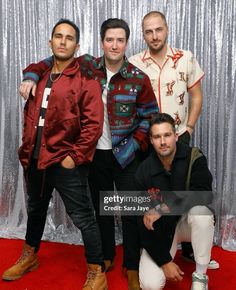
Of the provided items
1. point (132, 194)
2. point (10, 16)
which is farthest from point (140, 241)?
point (10, 16)

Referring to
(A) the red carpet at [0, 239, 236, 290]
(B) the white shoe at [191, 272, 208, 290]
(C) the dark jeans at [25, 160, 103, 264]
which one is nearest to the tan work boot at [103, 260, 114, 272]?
(A) the red carpet at [0, 239, 236, 290]

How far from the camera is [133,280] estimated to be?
2170mm

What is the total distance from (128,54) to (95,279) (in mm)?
1494

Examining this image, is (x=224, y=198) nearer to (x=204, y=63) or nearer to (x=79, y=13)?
(x=204, y=63)

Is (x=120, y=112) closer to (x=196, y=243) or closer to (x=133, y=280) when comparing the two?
(x=196, y=243)

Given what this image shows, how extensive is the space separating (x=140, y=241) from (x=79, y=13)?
1.62m

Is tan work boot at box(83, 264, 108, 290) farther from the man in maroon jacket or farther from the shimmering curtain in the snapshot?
the shimmering curtain

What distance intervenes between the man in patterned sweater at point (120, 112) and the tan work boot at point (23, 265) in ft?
1.79

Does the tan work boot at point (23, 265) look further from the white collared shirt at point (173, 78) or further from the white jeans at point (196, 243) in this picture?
the white collared shirt at point (173, 78)

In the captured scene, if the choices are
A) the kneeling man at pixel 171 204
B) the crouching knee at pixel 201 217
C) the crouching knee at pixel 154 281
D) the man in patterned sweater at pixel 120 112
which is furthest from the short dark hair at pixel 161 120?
the crouching knee at pixel 154 281

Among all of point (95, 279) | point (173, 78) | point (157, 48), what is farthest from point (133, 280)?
point (157, 48)

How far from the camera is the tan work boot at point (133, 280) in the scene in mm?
2145

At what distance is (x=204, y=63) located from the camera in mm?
2730

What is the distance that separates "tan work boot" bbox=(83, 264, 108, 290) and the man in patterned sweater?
152mm
